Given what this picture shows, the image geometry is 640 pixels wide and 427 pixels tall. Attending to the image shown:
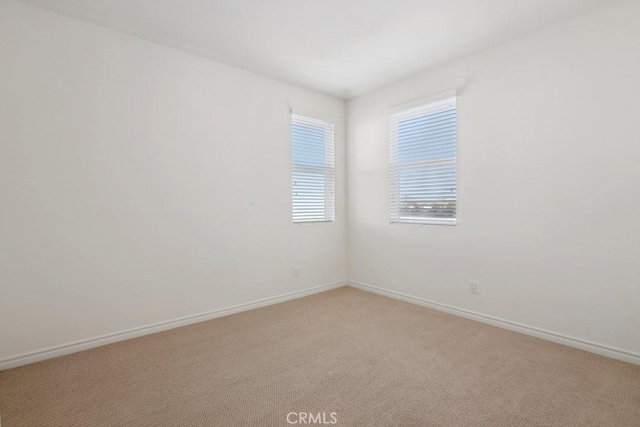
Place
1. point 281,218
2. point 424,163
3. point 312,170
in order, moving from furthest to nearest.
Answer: point 312,170 < point 281,218 < point 424,163

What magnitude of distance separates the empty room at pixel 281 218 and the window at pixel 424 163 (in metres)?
0.02

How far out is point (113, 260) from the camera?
2652 millimetres

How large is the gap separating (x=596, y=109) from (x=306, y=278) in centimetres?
322

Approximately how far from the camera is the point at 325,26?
8.68 ft

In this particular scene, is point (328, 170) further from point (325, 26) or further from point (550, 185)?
point (550, 185)

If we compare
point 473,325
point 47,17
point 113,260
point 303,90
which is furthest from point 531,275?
point 47,17

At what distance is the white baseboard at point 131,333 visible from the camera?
2.29 meters

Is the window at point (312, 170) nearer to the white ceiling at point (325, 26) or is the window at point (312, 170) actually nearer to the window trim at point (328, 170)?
the window trim at point (328, 170)

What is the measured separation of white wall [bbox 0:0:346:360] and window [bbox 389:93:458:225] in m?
1.32

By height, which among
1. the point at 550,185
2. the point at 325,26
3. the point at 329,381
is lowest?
the point at 329,381

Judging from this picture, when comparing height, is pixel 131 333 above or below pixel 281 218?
below

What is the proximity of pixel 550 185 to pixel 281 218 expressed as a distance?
8.68ft

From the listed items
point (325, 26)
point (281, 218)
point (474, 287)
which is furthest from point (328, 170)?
point (474, 287)

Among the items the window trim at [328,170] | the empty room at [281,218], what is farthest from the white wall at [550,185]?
the window trim at [328,170]
